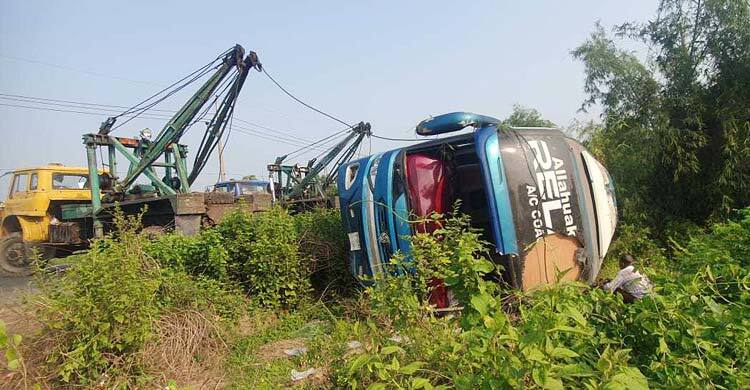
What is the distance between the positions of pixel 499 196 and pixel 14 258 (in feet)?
37.9

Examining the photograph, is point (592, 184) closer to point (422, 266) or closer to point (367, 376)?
point (422, 266)

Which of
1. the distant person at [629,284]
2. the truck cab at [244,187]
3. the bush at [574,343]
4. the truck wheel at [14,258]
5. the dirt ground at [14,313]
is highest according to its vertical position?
the truck cab at [244,187]

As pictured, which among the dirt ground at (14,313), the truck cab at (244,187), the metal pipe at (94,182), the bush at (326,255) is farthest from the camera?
the truck cab at (244,187)

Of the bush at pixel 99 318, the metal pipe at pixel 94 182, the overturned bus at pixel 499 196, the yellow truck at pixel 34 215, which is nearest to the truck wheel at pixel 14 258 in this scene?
the yellow truck at pixel 34 215

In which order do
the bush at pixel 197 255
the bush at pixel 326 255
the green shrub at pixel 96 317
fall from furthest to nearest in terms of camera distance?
the bush at pixel 326 255
the bush at pixel 197 255
the green shrub at pixel 96 317

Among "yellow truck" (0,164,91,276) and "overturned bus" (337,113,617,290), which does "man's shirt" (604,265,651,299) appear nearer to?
"overturned bus" (337,113,617,290)

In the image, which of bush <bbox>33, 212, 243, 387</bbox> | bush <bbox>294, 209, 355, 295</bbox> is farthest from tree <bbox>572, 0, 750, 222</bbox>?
bush <bbox>33, 212, 243, 387</bbox>

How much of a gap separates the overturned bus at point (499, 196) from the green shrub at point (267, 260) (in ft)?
2.34

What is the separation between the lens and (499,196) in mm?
3625

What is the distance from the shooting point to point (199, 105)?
10.8 metres

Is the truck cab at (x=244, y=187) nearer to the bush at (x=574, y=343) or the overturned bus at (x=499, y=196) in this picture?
the overturned bus at (x=499, y=196)

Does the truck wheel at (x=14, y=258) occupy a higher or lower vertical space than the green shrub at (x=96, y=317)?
higher

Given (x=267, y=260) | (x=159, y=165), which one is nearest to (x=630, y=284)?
(x=267, y=260)

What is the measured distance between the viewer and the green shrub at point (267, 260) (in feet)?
15.5
